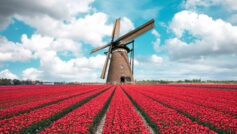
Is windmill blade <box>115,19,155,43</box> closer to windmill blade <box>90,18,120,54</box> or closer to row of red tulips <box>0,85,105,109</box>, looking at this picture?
windmill blade <box>90,18,120,54</box>

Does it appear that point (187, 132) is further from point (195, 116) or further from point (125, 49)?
point (125, 49)

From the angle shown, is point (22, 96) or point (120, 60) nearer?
point (22, 96)

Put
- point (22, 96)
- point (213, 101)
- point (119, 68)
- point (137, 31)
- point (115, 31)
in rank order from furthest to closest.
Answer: point (115, 31), point (119, 68), point (137, 31), point (22, 96), point (213, 101)

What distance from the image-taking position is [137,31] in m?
45.6

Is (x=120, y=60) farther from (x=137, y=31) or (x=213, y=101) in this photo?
(x=213, y=101)

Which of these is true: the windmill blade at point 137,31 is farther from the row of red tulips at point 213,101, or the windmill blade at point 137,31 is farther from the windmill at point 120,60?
the row of red tulips at point 213,101

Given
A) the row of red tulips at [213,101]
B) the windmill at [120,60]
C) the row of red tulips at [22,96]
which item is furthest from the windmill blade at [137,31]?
the row of red tulips at [213,101]

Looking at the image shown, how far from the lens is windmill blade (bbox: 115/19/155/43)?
4285 centimetres

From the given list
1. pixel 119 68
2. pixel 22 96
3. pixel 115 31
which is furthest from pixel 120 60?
pixel 22 96

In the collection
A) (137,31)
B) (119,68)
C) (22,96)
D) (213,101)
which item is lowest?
(22,96)

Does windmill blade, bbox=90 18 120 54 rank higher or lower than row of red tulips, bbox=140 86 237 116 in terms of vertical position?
higher

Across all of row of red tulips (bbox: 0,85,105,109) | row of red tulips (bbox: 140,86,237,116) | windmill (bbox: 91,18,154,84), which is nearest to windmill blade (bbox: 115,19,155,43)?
windmill (bbox: 91,18,154,84)

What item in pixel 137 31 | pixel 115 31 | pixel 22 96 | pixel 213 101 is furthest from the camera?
pixel 115 31

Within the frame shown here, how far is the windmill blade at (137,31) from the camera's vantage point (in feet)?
141
